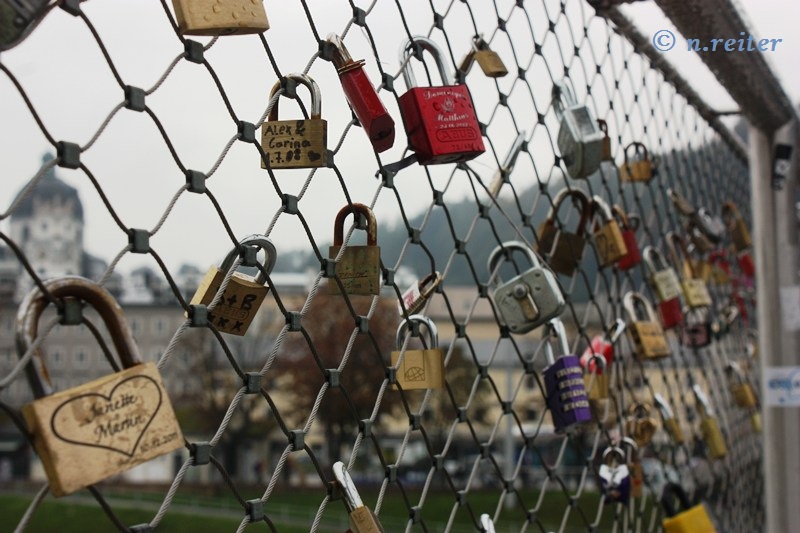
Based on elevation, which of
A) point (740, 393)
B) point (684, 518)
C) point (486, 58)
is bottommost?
point (740, 393)

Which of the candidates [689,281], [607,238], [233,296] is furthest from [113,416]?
[689,281]

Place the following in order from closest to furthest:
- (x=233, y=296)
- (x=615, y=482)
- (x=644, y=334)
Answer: (x=233, y=296) < (x=615, y=482) < (x=644, y=334)

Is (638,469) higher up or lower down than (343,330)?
higher up

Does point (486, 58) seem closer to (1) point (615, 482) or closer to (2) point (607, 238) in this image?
(2) point (607, 238)

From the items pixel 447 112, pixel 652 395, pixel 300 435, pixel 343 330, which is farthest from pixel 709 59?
pixel 343 330

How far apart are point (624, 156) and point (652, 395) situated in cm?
36

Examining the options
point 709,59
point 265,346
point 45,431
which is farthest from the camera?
point 265,346

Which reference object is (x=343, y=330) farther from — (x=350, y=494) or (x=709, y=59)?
(x=350, y=494)

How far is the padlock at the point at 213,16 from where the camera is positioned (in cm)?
49

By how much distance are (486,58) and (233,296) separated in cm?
38

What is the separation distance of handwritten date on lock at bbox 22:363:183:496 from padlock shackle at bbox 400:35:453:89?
380 millimetres

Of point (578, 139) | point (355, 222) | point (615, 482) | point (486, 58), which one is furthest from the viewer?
point (615, 482)

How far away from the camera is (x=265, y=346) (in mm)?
10211

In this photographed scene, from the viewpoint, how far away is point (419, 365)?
0.71 metres
